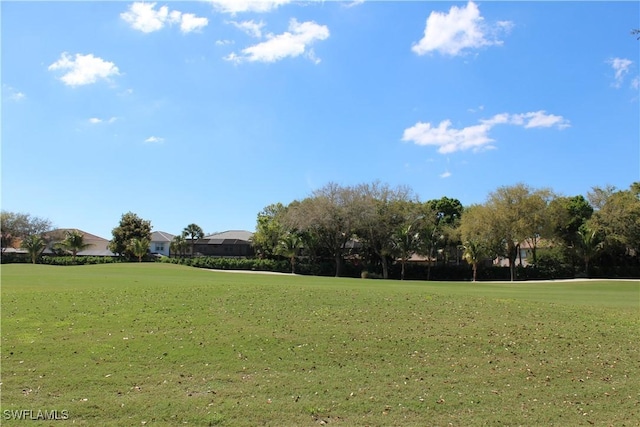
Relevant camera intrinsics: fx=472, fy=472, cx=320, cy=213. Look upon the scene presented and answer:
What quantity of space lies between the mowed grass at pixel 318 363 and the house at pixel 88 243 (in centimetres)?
7347

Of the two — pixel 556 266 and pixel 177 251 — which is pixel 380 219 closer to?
pixel 556 266

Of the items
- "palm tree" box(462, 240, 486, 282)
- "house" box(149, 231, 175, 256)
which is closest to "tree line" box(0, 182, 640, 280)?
"palm tree" box(462, 240, 486, 282)

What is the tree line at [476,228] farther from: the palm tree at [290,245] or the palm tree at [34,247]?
the palm tree at [34,247]

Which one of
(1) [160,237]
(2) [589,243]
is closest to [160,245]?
(1) [160,237]

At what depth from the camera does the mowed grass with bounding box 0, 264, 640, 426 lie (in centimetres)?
775

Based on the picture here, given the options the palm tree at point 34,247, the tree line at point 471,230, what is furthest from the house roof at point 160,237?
the tree line at point 471,230

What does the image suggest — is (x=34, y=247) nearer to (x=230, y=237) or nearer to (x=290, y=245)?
(x=230, y=237)

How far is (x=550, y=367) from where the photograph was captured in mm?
10109

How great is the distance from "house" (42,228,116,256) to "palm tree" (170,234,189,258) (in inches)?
463

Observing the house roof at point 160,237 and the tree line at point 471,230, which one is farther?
the house roof at point 160,237

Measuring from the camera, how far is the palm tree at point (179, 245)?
90938 millimetres

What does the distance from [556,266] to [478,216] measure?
1229cm

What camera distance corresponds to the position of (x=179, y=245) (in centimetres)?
9094

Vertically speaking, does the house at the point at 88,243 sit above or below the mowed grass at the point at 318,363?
above
